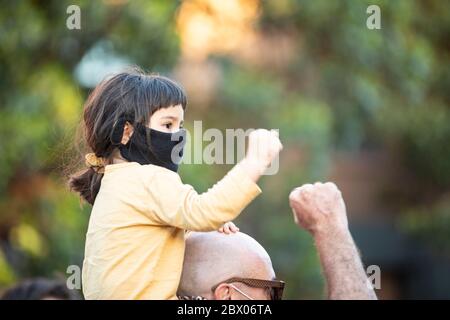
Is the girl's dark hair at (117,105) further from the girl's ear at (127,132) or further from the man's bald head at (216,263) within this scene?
the man's bald head at (216,263)

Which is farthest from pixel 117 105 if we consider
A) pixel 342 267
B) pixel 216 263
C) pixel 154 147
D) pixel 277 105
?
pixel 277 105

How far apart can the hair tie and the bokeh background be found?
0.20 m

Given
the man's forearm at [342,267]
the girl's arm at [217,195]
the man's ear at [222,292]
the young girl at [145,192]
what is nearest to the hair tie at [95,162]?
the young girl at [145,192]

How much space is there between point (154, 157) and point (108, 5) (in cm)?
759

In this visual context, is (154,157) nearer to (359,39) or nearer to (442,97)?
(359,39)

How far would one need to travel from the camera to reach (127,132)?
10.6ft

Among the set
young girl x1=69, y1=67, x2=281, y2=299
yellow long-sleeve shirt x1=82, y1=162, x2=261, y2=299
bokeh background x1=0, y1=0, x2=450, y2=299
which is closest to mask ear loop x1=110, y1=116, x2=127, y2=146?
young girl x1=69, y1=67, x2=281, y2=299

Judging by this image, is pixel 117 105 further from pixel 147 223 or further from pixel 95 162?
pixel 147 223

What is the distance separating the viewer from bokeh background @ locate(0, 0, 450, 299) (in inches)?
379

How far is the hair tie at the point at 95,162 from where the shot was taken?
10.9 feet

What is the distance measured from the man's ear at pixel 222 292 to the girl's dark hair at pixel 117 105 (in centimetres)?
52

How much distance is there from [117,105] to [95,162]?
8.9 inches

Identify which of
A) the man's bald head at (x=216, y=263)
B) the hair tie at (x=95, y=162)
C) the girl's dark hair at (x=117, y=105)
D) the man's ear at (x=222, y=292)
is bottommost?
the man's ear at (x=222, y=292)

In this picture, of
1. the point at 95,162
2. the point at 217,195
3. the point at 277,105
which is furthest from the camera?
the point at 277,105
